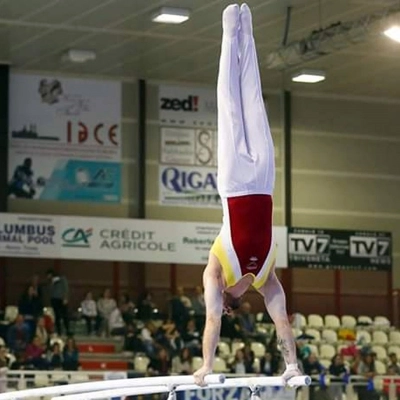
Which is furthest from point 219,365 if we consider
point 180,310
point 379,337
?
point 379,337

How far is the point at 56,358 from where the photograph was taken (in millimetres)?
Result: 22859

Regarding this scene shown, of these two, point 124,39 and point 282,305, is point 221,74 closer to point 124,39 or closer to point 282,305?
point 282,305

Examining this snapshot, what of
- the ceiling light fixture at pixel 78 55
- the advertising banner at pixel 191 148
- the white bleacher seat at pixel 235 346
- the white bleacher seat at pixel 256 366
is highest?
the ceiling light fixture at pixel 78 55

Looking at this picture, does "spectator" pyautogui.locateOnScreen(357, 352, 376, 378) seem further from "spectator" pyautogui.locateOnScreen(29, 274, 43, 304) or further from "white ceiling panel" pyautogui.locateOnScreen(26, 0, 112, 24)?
"white ceiling panel" pyautogui.locateOnScreen(26, 0, 112, 24)

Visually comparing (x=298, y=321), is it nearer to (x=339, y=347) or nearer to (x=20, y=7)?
(x=339, y=347)

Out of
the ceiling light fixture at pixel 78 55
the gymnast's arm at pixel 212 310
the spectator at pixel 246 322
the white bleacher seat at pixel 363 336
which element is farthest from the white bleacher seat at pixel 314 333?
the gymnast's arm at pixel 212 310

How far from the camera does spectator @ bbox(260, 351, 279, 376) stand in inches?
936

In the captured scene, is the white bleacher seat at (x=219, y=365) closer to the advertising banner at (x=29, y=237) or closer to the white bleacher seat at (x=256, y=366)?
the white bleacher seat at (x=256, y=366)

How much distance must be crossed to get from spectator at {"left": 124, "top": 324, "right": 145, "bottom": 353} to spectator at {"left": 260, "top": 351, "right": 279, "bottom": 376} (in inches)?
96.4

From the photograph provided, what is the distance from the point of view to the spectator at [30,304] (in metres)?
24.7

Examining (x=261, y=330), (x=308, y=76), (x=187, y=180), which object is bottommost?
(x=261, y=330)

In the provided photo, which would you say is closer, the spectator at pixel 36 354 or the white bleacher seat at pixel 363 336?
the spectator at pixel 36 354

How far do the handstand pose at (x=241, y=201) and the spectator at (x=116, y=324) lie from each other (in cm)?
1647

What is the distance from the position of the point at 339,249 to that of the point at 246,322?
3.09 metres
